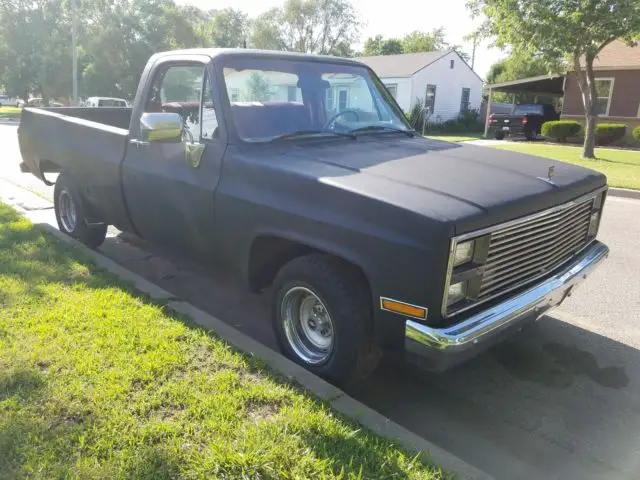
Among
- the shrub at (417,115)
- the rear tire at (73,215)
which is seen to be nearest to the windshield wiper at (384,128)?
the rear tire at (73,215)

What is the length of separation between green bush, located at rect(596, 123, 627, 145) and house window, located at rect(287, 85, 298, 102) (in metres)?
22.0

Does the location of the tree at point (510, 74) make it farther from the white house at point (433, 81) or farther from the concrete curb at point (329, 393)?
the concrete curb at point (329, 393)

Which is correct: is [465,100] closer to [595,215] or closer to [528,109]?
[528,109]

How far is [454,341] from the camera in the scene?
2.55 m

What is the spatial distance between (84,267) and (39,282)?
46 cm

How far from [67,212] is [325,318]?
391 cm

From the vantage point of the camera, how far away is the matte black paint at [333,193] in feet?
8.66

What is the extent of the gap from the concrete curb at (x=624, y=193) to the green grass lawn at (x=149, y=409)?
31.2 ft

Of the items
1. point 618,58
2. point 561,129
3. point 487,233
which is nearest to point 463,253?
point 487,233

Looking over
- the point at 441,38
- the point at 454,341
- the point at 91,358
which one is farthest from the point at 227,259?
the point at 441,38

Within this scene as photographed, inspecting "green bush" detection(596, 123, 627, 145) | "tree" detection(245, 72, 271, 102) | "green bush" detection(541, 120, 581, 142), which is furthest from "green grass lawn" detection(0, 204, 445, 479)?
"green bush" detection(541, 120, 581, 142)

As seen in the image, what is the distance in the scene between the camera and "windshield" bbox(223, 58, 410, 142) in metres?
3.76

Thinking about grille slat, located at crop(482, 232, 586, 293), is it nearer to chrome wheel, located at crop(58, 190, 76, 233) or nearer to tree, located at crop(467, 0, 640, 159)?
chrome wheel, located at crop(58, 190, 76, 233)

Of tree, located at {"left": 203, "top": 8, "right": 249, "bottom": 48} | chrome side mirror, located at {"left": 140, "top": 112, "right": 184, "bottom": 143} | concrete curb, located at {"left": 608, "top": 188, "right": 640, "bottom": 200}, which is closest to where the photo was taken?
chrome side mirror, located at {"left": 140, "top": 112, "right": 184, "bottom": 143}
